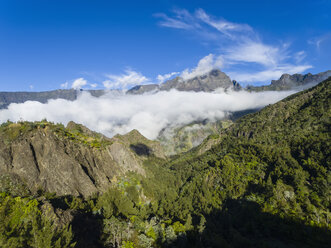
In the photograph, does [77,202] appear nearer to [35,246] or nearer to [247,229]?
[35,246]

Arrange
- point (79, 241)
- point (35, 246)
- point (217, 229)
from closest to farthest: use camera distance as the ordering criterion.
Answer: point (35, 246)
point (79, 241)
point (217, 229)

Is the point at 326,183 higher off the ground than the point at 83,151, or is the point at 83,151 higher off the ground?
the point at 83,151

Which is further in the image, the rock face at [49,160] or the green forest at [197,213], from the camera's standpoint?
the rock face at [49,160]

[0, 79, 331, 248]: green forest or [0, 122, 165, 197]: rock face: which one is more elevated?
[0, 122, 165, 197]: rock face

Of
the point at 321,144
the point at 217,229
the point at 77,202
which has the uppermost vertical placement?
the point at 321,144

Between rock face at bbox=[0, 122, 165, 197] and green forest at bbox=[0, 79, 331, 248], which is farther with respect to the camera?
rock face at bbox=[0, 122, 165, 197]

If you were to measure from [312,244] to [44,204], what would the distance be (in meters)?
119

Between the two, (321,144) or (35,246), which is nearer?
(35,246)

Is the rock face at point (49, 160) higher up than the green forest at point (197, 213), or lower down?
higher up

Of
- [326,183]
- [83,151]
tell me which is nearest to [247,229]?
[326,183]

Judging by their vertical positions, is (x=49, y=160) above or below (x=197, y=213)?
above

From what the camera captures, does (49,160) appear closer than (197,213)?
Yes

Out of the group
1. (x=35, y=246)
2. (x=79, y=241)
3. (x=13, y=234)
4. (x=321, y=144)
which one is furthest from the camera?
(x=321, y=144)

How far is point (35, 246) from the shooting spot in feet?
138
